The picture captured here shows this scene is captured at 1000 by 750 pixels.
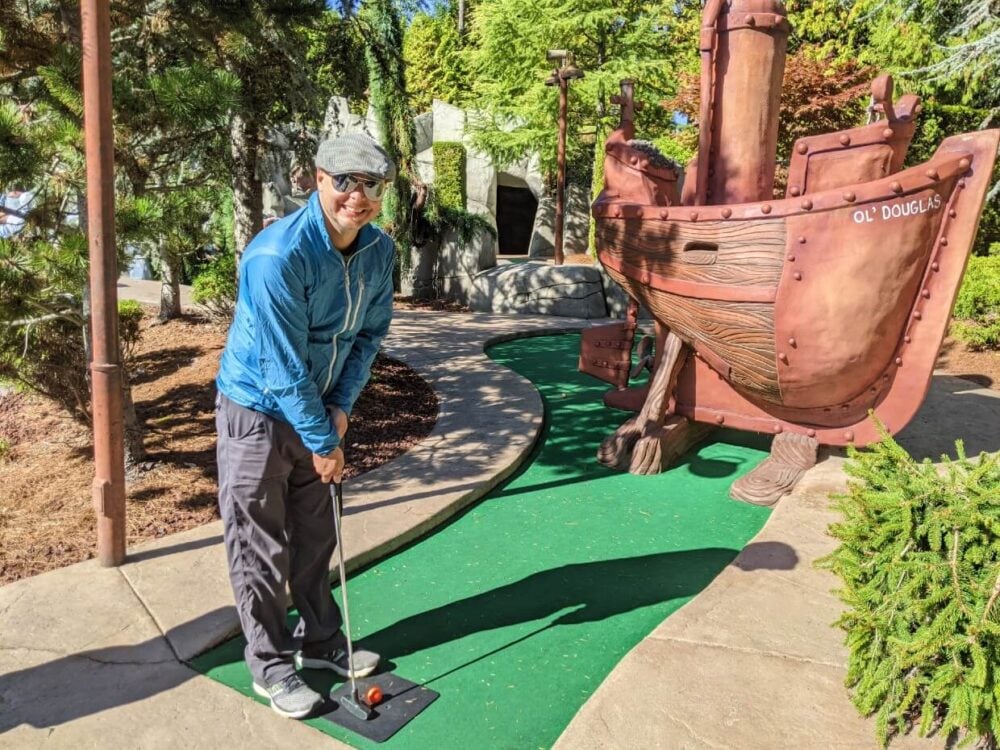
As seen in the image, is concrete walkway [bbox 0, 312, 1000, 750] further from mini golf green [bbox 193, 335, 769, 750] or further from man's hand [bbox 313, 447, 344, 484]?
man's hand [bbox 313, 447, 344, 484]

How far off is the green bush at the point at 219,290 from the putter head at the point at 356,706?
7927mm

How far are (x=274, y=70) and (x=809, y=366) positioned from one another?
197 inches

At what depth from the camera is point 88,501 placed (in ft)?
14.1

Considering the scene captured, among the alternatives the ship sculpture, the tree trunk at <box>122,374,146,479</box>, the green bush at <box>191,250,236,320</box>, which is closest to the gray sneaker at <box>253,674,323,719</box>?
the tree trunk at <box>122,374,146,479</box>

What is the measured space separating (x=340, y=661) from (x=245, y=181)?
6.56 metres

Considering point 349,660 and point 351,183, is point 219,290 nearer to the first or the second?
point 349,660

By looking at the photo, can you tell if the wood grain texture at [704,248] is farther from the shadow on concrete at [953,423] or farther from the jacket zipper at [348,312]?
the jacket zipper at [348,312]

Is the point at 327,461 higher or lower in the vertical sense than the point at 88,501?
higher

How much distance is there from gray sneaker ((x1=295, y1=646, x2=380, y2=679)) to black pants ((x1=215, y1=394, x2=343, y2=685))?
12 cm

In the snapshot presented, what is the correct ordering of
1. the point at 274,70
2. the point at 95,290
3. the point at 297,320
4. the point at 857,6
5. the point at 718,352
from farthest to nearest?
the point at 857,6
the point at 274,70
the point at 718,352
the point at 95,290
the point at 297,320

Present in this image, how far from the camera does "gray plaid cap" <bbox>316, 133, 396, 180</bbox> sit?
2201mm

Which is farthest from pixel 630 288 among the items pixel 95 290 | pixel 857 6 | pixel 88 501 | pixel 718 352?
pixel 857 6

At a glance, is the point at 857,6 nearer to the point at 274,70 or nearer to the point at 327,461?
the point at 274,70

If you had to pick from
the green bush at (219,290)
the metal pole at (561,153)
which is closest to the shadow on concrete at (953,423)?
the green bush at (219,290)
